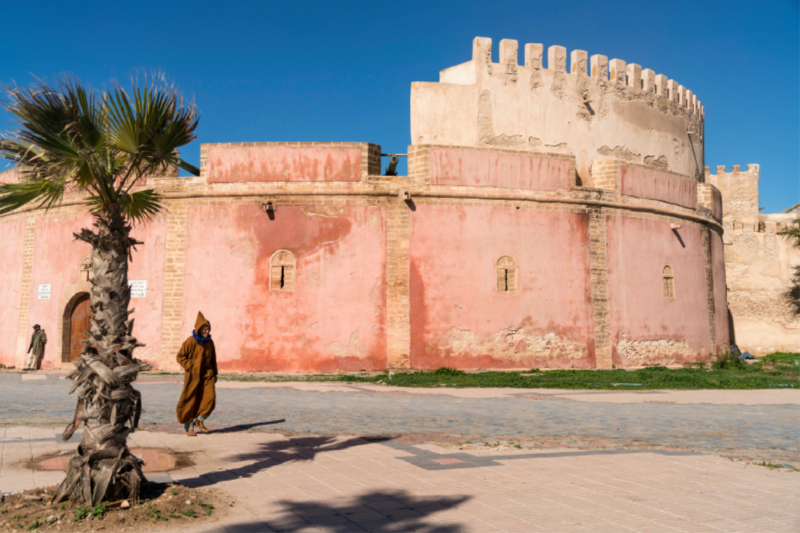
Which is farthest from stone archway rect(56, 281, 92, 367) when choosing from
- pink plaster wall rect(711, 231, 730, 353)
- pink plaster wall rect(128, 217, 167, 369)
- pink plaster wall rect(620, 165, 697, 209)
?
pink plaster wall rect(711, 231, 730, 353)

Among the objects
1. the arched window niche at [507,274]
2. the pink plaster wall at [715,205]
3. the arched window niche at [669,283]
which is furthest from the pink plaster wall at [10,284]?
the pink plaster wall at [715,205]

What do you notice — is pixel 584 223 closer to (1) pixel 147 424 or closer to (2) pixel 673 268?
(2) pixel 673 268

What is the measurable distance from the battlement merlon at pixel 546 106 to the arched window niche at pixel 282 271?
17.2ft

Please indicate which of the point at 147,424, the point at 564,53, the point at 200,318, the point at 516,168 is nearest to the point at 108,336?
the point at 200,318

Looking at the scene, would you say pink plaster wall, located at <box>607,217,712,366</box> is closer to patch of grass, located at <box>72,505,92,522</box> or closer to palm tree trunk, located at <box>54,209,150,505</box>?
palm tree trunk, located at <box>54,209,150,505</box>

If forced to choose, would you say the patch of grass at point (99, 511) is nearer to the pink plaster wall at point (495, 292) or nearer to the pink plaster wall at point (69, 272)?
the pink plaster wall at point (495, 292)

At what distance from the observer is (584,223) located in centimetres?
1827

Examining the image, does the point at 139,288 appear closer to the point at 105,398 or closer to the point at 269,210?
the point at 269,210

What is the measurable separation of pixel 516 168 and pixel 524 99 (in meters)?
2.80

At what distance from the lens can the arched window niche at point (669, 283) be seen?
65.6 ft

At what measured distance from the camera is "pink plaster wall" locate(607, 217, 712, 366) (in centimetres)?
1859

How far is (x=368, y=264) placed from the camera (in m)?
16.7

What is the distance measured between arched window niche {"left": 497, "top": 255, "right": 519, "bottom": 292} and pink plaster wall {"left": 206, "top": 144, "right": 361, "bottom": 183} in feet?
14.5

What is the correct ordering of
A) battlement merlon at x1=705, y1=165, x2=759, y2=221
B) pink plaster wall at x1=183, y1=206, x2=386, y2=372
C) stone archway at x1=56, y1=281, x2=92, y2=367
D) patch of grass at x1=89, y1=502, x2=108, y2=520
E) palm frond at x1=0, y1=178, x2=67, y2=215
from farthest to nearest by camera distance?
battlement merlon at x1=705, y1=165, x2=759, y2=221 → stone archway at x1=56, y1=281, x2=92, y2=367 → pink plaster wall at x1=183, y1=206, x2=386, y2=372 → palm frond at x1=0, y1=178, x2=67, y2=215 → patch of grass at x1=89, y1=502, x2=108, y2=520
